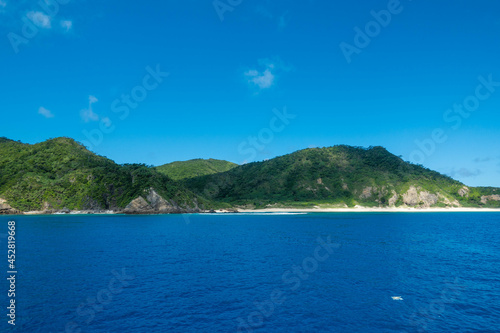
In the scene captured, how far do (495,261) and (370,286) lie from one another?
36289 millimetres

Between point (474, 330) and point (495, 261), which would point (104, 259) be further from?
point (495, 261)

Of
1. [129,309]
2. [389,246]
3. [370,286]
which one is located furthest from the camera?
[389,246]

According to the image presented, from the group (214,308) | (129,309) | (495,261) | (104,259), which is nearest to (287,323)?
(214,308)

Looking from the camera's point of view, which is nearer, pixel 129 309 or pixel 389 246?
pixel 129 309

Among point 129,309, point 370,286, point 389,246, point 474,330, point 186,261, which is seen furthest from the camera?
point 389,246

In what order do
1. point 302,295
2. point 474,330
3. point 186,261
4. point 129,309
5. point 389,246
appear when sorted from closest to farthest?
point 474,330 → point 129,309 → point 302,295 → point 186,261 → point 389,246

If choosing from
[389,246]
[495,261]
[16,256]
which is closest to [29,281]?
[16,256]

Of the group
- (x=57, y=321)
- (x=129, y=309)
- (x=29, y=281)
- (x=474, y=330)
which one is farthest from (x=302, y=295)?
(x=29, y=281)

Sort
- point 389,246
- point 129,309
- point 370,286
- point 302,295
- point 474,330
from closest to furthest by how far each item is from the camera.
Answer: point 474,330
point 129,309
point 302,295
point 370,286
point 389,246

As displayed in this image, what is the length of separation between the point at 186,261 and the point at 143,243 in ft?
91.7

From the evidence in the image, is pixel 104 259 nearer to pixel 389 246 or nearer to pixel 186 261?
pixel 186 261

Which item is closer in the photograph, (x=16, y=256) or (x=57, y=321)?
(x=57, y=321)

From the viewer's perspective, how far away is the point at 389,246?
7450 cm

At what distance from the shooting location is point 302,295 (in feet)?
121
